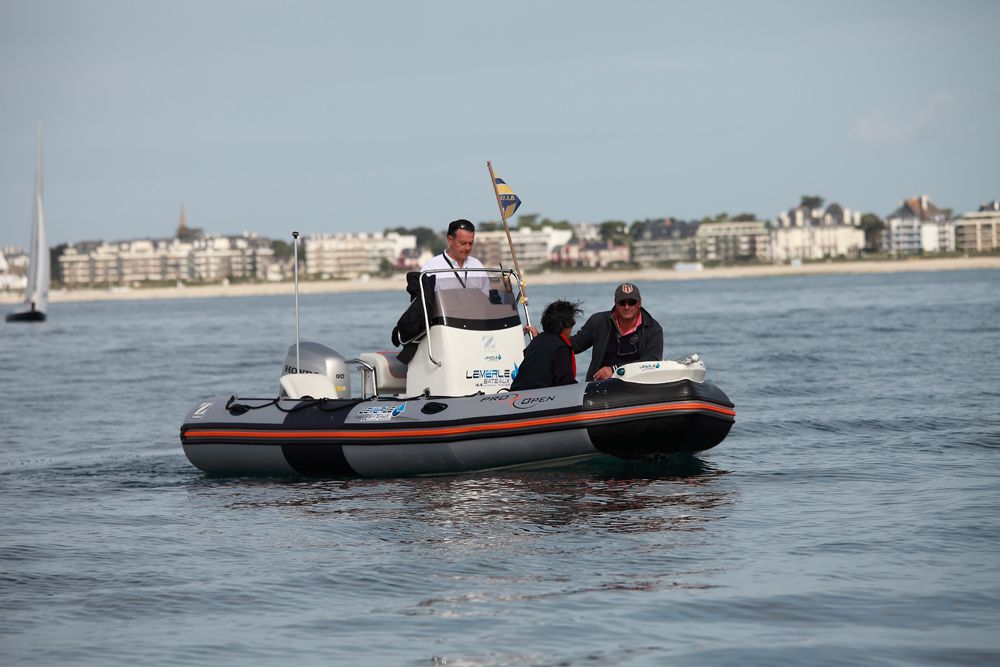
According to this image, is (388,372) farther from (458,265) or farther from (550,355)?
(550,355)

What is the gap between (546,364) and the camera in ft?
37.9

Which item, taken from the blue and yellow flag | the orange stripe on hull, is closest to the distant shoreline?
the blue and yellow flag

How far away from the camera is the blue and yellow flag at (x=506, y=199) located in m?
13.2

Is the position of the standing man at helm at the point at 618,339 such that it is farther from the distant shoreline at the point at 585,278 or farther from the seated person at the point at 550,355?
the distant shoreline at the point at 585,278

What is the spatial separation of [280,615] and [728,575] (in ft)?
8.17

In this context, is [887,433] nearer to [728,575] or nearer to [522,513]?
[522,513]

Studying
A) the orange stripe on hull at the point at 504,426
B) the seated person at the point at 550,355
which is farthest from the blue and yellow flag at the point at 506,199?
the orange stripe on hull at the point at 504,426

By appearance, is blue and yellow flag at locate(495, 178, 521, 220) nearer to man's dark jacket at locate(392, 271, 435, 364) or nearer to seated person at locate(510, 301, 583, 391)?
man's dark jacket at locate(392, 271, 435, 364)

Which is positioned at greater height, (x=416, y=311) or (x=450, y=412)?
(x=416, y=311)

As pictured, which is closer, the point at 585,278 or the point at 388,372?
the point at 388,372

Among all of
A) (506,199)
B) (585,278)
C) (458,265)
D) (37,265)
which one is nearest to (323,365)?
(458,265)

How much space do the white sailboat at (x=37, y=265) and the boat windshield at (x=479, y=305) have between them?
53154mm

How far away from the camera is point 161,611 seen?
7.67 m

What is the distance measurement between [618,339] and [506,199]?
7.14 feet
